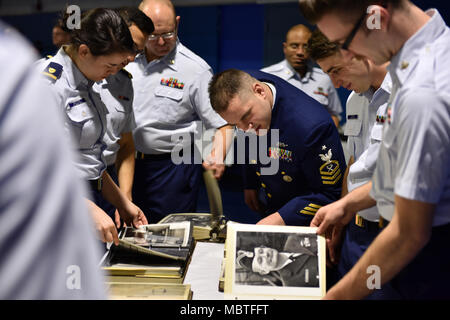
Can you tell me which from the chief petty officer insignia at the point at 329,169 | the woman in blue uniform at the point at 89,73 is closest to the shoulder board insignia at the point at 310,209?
the chief petty officer insignia at the point at 329,169

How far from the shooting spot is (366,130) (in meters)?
1.67

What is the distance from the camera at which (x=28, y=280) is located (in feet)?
0.94

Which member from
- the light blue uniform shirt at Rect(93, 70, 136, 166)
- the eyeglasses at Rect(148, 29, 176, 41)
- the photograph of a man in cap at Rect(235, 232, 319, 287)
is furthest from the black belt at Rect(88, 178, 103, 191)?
the eyeglasses at Rect(148, 29, 176, 41)

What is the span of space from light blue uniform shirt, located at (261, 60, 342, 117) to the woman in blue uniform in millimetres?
2561

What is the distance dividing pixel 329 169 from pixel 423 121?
102cm

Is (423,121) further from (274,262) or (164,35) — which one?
(164,35)

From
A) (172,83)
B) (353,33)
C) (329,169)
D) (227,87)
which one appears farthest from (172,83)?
(353,33)

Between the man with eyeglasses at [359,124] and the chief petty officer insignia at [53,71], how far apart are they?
1.10 metres

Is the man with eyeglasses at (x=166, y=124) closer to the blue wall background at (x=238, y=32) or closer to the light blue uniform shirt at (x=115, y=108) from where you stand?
the light blue uniform shirt at (x=115, y=108)

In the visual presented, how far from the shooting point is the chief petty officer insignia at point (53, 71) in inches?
66.5
